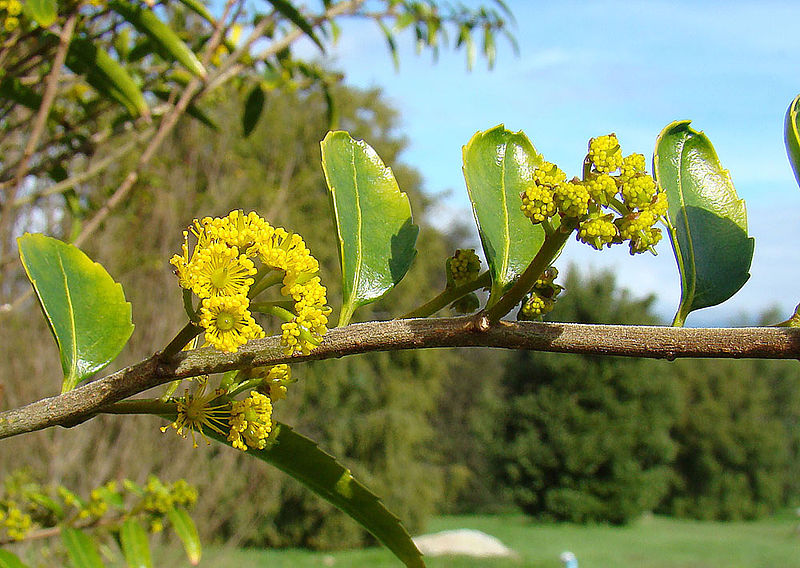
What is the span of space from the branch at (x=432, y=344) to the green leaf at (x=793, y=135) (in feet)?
0.63

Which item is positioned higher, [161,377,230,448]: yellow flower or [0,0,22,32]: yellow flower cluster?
[0,0,22,32]: yellow flower cluster

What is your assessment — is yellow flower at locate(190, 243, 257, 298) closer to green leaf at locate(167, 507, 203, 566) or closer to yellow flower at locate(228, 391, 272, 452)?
yellow flower at locate(228, 391, 272, 452)

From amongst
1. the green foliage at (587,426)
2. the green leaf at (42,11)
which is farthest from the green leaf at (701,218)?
the green foliage at (587,426)

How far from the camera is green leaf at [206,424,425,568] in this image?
726 mm

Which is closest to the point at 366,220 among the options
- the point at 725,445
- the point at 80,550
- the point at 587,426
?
the point at 80,550

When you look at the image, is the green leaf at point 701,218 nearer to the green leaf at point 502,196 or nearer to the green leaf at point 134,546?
the green leaf at point 502,196

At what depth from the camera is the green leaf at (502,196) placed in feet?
2.28

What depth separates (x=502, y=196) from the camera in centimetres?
74

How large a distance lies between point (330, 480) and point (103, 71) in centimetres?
115

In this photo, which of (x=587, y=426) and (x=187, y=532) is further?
(x=587, y=426)

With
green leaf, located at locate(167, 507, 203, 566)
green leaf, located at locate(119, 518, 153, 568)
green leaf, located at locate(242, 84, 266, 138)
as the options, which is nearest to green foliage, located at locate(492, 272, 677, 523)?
green leaf, located at locate(242, 84, 266, 138)

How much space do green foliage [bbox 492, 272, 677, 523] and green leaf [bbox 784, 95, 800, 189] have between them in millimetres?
19300

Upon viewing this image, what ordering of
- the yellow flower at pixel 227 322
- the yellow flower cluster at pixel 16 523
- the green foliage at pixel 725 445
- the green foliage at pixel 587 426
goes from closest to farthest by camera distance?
1. the yellow flower at pixel 227 322
2. the yellow flower cluster at pixel 16 523
3. the green foliage at pixel 587 426
4. the green foliage at pixel 725 445

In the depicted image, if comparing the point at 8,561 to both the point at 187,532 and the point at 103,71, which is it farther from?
the point at 103,71
